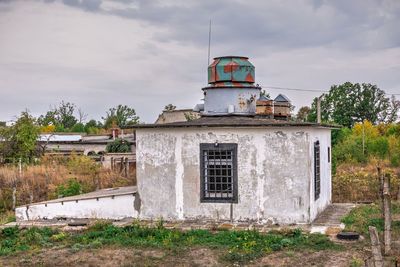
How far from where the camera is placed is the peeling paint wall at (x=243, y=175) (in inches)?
688

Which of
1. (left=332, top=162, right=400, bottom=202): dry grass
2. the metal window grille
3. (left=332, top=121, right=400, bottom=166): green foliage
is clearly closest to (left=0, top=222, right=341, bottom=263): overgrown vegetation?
the metal window grille

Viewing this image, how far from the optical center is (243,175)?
17.8 meters

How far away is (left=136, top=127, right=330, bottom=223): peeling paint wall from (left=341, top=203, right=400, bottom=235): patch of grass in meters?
1.21

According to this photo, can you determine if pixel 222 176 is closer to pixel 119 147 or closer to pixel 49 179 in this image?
pixel 49 179

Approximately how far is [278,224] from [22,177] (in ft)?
42.2

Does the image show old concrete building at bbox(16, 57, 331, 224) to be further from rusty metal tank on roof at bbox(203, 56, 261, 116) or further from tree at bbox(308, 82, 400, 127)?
tree at bbox(308, 82, 400, 127)

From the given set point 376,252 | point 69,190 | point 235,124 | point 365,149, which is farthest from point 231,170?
point 365,149

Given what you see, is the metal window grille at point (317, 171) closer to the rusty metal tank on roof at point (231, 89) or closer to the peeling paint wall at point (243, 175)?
the peeling paint wall at point (243, 175)

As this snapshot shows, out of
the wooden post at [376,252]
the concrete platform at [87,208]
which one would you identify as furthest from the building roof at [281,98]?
the wooden post at [376,252]

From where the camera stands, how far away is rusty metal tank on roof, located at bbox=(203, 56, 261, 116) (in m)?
20.2

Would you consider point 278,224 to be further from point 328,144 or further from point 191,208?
point 328,144

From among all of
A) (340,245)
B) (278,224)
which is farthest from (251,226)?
(340,245)

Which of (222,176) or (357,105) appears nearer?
(222,176)

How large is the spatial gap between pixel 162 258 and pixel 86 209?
20.0ft
